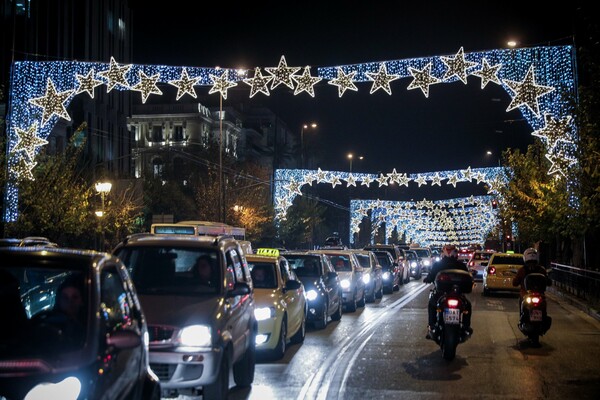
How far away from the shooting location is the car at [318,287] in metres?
18.5

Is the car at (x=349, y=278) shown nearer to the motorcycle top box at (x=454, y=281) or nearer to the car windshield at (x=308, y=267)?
the car windshield at (x=308, y=267)

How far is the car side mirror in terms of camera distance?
5.63 meters

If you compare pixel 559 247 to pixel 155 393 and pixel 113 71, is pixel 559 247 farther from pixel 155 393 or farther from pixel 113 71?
pixel 155 393

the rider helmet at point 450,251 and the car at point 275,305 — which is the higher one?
the rider helmet at point 450,251

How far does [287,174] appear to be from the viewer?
5819 cm

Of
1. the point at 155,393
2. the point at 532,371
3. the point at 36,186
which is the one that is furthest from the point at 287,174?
the point at 155,393

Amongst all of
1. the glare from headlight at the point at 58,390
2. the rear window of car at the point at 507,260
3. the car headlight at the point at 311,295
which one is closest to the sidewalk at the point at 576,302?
the rear window of car at the point at 507,260

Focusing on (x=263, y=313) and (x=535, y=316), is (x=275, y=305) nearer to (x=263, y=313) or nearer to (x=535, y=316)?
(x=263, y=313)

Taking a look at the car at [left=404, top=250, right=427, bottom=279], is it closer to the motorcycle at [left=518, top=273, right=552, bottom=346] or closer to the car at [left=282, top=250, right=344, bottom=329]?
the car at [left=282, top=250, right=344, bottom=329]

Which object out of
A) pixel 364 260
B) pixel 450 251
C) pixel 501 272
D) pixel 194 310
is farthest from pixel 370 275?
pixel 194 310

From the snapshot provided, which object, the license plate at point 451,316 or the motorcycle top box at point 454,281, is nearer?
the license plate at point 451,316

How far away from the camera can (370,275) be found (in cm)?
2731

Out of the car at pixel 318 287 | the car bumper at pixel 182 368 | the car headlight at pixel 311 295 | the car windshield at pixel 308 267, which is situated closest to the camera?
the car bumper at pixel 182 368

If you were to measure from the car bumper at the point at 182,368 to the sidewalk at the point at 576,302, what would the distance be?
14.4 meters
